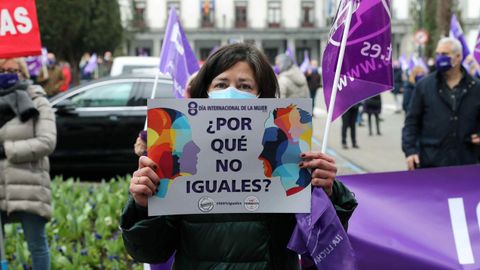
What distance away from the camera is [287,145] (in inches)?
84.4

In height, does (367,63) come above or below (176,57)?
above

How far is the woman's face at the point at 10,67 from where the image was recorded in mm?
4289

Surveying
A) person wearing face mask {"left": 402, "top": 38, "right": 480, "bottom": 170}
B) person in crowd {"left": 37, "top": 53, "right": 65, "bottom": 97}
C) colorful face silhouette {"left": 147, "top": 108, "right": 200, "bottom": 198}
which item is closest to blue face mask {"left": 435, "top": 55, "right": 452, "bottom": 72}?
person wearing face mask {"left": 402, "top": 38, "right": 480, "bottom": 170}

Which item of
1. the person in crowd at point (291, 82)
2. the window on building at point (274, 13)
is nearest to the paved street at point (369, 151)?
the person in crowd at point (291, 82)

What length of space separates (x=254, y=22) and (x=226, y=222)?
3028 inches

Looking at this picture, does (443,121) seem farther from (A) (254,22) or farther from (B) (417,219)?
(A) (254,22)

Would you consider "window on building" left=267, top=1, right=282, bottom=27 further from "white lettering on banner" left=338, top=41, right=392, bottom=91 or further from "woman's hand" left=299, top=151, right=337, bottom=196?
"woman's hand" left=299, top=151, right=337, bottom=196

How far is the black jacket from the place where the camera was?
518 centimetres

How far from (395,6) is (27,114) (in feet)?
248

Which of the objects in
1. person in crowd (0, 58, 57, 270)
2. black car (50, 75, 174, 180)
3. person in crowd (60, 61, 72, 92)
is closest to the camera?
person in crowd (0, 58, 57, 270)

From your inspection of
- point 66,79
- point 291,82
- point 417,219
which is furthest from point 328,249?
point 66,79

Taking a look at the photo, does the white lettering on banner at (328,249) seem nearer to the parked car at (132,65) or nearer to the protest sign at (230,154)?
the protest sign at (230,154)

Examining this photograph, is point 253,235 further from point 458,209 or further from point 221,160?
point 458,209

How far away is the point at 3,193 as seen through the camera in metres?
4.24
